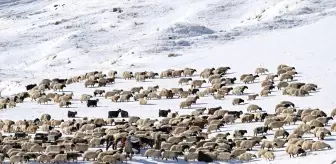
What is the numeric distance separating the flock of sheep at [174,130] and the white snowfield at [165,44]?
0.45 meters

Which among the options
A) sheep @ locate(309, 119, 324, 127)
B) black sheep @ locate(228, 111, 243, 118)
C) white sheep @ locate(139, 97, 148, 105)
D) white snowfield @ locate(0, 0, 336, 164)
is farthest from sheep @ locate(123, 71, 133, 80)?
sheep @ locate(309, 119, 324, 127)

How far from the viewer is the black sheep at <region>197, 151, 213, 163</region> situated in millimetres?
28138

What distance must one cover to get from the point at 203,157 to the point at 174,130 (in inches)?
195

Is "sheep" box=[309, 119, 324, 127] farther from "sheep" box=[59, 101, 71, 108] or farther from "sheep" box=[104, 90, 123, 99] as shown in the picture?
"sheep" box=[59, 101, 71, 108]

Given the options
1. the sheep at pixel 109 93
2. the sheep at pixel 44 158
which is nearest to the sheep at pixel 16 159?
the sheep at pixel 44 158

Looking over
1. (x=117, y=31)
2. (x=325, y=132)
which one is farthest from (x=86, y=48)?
(x=325, y=132)

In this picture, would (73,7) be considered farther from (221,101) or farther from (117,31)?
(221,101)

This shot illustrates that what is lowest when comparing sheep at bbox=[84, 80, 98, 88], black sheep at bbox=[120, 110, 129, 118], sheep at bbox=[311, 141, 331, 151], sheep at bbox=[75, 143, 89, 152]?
sheep at bbox=[311, 141, 331, 151]

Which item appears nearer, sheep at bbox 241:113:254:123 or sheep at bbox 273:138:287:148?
sheep at bbox 273:138:287:148

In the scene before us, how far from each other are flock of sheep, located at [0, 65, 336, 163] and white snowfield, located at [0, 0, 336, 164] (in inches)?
17.6

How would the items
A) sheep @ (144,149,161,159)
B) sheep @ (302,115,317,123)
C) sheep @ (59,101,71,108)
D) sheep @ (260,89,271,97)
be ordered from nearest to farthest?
1. sheep @ (144,149,161,159)
2. sheep @ (302,115,317,123)
3. sheep @ (260,89,271,97)
4. sheep @ (59,101,71,108)

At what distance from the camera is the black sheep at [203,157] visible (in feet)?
92.3

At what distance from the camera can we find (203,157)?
92.5ft

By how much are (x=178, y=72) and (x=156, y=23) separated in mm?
22808
